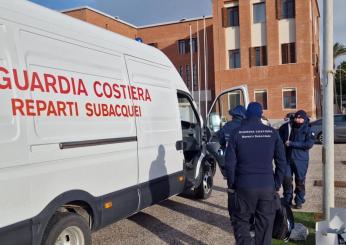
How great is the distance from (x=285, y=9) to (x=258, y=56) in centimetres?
406

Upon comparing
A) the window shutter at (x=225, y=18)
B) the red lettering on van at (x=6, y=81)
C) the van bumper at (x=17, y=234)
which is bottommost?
the van bumper at (x=17, y=234)

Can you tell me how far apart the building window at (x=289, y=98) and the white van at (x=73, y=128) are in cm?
2675

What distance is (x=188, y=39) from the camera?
39.7 metres

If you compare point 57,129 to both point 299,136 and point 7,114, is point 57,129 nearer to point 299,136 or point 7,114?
point 7,114

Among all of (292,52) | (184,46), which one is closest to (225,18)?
(292,52)

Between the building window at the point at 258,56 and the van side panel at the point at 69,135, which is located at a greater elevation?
the building window at the point at 258,56

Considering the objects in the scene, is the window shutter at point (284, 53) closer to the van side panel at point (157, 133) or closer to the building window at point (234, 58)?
the building window at point (234, 58)

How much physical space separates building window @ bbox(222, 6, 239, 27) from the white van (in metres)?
28.1

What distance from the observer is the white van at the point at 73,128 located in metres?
3.42

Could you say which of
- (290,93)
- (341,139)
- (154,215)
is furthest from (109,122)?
(290,93)

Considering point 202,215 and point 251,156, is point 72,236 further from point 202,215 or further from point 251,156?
point 202,215

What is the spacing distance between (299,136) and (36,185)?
449 centimetres

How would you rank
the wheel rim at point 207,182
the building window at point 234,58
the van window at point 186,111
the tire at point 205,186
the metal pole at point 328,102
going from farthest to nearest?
the building window at point 234,58 < the wheel rim at point 207,182 < the tire at point 205,186 < the van window at point 186,111 < the metal pole at point 328,102

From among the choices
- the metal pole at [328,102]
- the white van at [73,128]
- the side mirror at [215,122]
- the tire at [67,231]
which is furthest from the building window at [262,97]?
the tire at [67,231]
